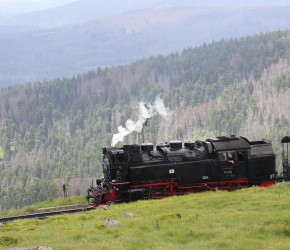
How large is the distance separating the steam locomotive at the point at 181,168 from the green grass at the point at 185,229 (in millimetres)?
8839

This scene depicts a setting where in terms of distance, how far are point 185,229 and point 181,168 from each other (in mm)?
20361

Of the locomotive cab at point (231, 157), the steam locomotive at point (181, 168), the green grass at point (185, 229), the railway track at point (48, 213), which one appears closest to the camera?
the green grass at point (185, 229)

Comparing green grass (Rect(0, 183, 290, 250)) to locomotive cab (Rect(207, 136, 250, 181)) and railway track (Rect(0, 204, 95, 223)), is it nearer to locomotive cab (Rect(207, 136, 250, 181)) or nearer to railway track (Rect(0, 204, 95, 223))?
railway track (Rect(0, 204, 95, 223))

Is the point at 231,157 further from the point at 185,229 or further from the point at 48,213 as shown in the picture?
the point at 185,229

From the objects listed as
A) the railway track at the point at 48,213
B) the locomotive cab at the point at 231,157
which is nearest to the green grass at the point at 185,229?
the railway track at the point at 48,213

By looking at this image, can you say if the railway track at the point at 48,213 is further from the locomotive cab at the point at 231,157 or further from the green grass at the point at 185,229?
the locomotive cab at the point at 231,157

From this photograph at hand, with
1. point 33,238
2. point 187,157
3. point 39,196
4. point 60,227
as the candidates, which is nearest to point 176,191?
point 187,157

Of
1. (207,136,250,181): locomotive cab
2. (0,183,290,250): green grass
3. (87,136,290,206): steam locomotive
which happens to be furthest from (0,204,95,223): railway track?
(207,136,250,181): locomotive cab

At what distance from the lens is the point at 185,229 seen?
85.6ft

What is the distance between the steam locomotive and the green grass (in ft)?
29.0

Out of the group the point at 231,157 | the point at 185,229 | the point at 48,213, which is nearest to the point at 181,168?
the point at 231,157

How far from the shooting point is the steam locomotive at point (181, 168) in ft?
148

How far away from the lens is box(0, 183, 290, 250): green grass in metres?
23.3

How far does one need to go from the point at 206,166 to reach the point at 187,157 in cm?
186
